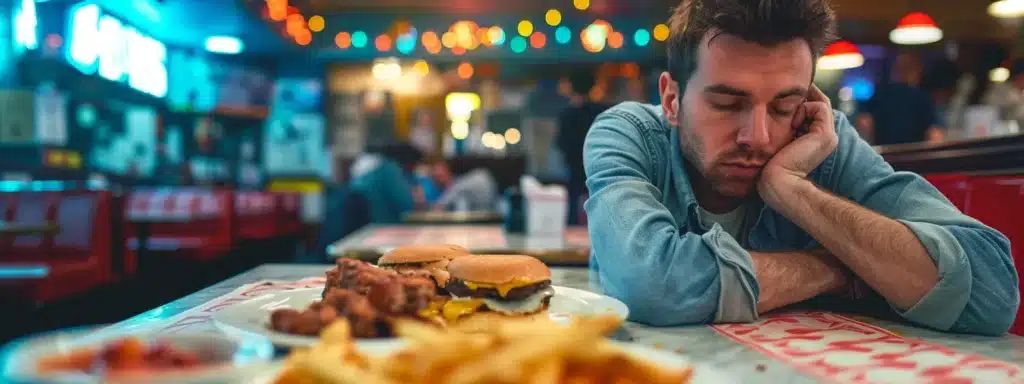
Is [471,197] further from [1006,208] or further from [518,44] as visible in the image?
[1006,208]

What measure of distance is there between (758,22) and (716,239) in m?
0.48

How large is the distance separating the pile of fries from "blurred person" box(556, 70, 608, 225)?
A: 195 inches

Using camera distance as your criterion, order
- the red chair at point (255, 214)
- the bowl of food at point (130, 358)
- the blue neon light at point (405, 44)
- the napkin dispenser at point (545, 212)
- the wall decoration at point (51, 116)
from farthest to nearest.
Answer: the blue neon light at point (405, 44)
the red chair at point (255, 214)
the wall decoration at point (51, 116)
the napkin dispenser at point (545, 212)
the bowl of food at point (130, 358)

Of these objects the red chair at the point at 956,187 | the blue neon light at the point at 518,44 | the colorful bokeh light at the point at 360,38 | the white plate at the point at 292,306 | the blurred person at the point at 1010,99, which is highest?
the colorful bokeh light at the point at 360,38

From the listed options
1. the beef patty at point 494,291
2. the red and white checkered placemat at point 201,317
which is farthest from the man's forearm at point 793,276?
the red and white checkered placemat at point 201,317

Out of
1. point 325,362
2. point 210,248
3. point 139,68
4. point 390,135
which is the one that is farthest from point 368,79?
point 325,362

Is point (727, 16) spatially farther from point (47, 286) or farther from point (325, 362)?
point (47, 286)

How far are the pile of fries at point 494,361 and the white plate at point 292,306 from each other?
22 cm

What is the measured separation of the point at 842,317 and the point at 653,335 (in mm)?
419

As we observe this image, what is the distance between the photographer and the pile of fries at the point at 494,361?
0.63 metres

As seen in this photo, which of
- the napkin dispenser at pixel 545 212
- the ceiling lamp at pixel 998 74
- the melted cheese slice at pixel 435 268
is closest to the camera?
the melted cheese slice at pixel 435 268

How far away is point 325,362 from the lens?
0.64 metres

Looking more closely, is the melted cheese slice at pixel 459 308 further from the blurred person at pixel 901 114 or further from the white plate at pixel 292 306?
the blurred person at pixel 901 114

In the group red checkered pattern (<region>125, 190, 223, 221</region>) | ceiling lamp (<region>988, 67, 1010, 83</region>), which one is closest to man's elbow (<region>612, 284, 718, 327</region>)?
red checkered pattern (<region>125, 190, 223, 221</region>)
